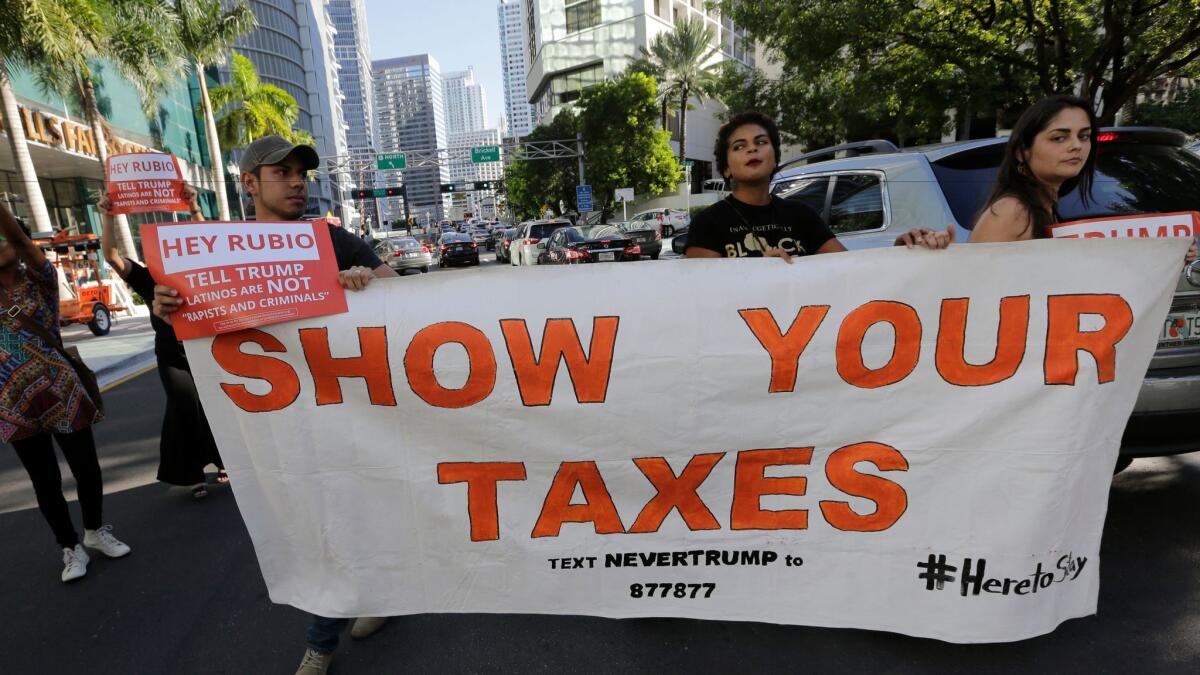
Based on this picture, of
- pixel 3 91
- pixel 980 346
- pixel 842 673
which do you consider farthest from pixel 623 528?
pixel 3 91

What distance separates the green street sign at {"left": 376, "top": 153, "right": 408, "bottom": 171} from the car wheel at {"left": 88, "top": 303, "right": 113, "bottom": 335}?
3139 centimetres

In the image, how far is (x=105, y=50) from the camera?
1644cm

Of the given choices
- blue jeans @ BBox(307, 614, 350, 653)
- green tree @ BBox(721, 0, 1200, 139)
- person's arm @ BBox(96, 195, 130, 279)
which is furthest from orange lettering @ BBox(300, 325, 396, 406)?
green tree @ BBox(721, 0, 1200, 139)

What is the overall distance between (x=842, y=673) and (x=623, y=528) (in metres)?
0.95

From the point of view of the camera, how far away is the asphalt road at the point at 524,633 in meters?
2.36

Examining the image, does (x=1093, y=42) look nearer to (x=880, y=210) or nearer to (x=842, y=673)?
(x=880, y=210)

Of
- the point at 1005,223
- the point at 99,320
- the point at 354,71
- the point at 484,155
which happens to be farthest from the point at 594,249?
the point at 354,71

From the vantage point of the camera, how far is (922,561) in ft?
7.33

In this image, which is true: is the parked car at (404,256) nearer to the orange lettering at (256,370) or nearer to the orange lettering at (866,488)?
the orange lettering at (256,370)

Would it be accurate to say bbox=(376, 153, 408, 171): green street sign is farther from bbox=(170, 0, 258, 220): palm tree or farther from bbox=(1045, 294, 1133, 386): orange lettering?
bbox=(1045, 294, 1133, 386): orange lettering

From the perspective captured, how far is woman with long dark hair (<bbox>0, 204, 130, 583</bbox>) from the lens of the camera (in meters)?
2.96

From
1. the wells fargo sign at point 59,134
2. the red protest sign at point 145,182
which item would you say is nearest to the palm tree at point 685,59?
the wells fargo sign at point 59,134

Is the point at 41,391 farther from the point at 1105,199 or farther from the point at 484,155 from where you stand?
the point at 484,155

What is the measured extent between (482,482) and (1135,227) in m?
2.57
